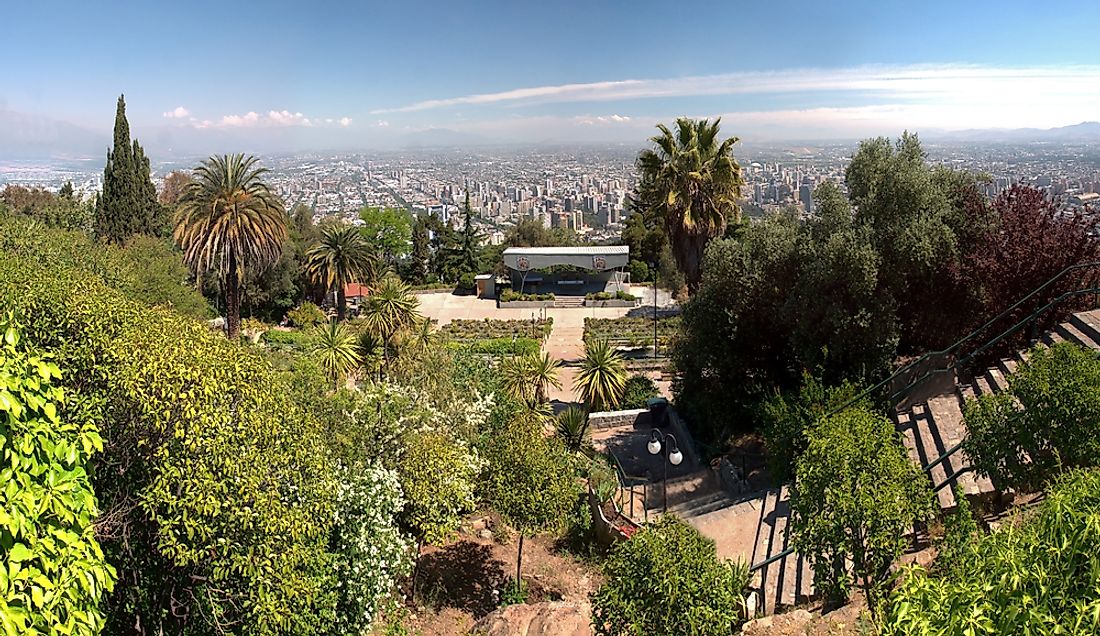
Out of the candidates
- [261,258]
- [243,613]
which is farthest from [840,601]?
[261,258]

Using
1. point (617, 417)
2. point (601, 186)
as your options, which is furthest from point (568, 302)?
point (601, 186)

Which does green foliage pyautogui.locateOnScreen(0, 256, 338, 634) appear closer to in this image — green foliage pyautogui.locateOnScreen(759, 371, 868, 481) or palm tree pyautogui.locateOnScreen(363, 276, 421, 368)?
green foliage pyautogui.locateOnScreen(759, 371, 868, 481)

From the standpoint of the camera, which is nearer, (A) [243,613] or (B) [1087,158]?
(A) [243,613]

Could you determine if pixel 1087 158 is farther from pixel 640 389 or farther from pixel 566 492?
pixel 566 492

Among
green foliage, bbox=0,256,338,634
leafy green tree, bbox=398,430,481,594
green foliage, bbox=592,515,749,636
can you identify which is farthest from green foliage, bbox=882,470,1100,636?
leafy green tree, bbox=398,430,481,594

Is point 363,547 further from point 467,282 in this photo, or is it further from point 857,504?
point 467,282
